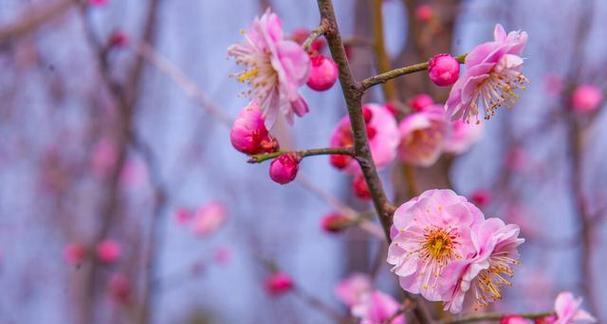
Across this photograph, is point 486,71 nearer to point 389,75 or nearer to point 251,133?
point 389,75

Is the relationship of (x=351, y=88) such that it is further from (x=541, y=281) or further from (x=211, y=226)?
(x=541, y=281)

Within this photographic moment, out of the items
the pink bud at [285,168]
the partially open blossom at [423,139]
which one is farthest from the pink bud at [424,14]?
the pink bud at [285,168]

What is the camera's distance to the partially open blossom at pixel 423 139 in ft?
4.68

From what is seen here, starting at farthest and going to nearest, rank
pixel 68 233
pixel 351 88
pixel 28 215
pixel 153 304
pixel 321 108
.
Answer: pixel 28 215
pixel 321 108
pixel 68 233
pixel 153 304
pixel 351 88

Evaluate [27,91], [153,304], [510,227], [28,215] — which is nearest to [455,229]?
[510,227]

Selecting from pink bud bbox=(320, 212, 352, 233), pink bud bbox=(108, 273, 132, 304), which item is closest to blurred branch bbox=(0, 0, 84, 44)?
pink bud bbox=(108, 273, 132, 304)

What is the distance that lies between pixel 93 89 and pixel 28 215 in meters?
1.37

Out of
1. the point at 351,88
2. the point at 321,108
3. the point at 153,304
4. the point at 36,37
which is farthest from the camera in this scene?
the point at 321,108

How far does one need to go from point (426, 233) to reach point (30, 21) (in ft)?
7.03

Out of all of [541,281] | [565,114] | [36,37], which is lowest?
[541,281]

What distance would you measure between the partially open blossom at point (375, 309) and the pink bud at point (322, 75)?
0.49m

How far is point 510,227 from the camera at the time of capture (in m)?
0.82

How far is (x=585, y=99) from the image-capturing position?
2.57 metres

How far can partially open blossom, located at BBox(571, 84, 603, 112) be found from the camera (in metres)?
2.53
